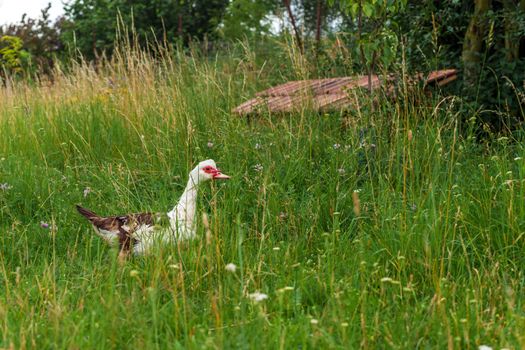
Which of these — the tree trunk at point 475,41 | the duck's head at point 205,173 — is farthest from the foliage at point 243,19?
the duck's head at point 205,173

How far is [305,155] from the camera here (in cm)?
559

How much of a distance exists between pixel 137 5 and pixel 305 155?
33.0 ft

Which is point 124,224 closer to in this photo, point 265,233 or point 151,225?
point 151,225

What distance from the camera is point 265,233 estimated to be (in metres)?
4.44

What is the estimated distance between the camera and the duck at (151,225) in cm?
397

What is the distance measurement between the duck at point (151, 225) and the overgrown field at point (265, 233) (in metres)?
0.10

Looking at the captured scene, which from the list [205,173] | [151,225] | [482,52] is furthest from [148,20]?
[151,225]

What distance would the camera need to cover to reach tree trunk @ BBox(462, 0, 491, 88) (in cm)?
651

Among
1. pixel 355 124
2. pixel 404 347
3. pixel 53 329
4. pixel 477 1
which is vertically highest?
pixel 477 1

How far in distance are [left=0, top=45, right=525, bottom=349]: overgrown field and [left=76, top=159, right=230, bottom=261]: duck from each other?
10 centimetres

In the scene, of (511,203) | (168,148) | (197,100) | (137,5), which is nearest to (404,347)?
(511,203)

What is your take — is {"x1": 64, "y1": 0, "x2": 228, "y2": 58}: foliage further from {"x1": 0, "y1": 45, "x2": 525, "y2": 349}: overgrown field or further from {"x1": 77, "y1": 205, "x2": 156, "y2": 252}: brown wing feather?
{"x1": 77, "y1": 205, "x2": 156, "y2": 252}: brown wing feather

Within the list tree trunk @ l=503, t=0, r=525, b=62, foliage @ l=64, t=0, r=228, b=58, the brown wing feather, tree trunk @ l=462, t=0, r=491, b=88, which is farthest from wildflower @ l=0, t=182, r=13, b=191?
foliage @ l=64, t=0, r=228, b=58

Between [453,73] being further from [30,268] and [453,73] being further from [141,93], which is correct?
[30,268]
